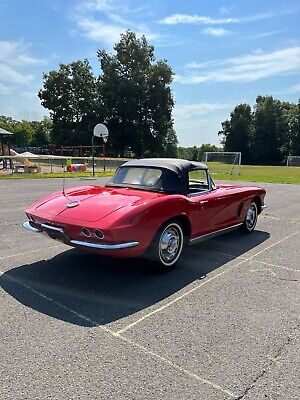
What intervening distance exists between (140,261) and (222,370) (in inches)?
92.4

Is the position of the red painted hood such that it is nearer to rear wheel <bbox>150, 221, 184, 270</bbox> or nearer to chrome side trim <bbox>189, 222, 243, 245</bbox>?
rear wheel <bbox>150, 221, 184, 270</bbox>

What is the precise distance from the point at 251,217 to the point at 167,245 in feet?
9.12

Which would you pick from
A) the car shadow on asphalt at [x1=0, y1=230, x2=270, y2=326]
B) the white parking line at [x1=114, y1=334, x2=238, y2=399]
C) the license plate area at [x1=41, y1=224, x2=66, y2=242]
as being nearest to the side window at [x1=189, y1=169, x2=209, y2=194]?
the car shadow on asphalt at [x1=0, y1=230, x2=270, y2=326]

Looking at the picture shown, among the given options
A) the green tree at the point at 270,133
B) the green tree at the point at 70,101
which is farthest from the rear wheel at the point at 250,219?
the green tree at the point at 270,133

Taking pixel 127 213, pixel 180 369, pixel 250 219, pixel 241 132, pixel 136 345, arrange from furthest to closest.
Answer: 1. pixel 241 132
2. pixel 250 219
3. pixel 127 213
4. pixel 136 345
5. pixel 180 369

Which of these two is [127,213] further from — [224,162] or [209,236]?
[224,162]

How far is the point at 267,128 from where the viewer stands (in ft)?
223

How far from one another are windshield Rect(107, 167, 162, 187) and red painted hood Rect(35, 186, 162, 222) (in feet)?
0.77

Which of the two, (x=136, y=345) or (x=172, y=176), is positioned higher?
(x=172, y=176)

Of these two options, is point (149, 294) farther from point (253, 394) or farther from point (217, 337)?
point (253, 394)

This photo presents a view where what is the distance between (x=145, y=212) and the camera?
3.91m

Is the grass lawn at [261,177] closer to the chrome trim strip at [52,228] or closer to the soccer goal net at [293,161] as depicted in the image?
the chrome trim strip at [52,228]

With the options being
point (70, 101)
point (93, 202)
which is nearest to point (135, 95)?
point (70, 101)

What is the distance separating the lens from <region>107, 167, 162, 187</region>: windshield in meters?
4.90
